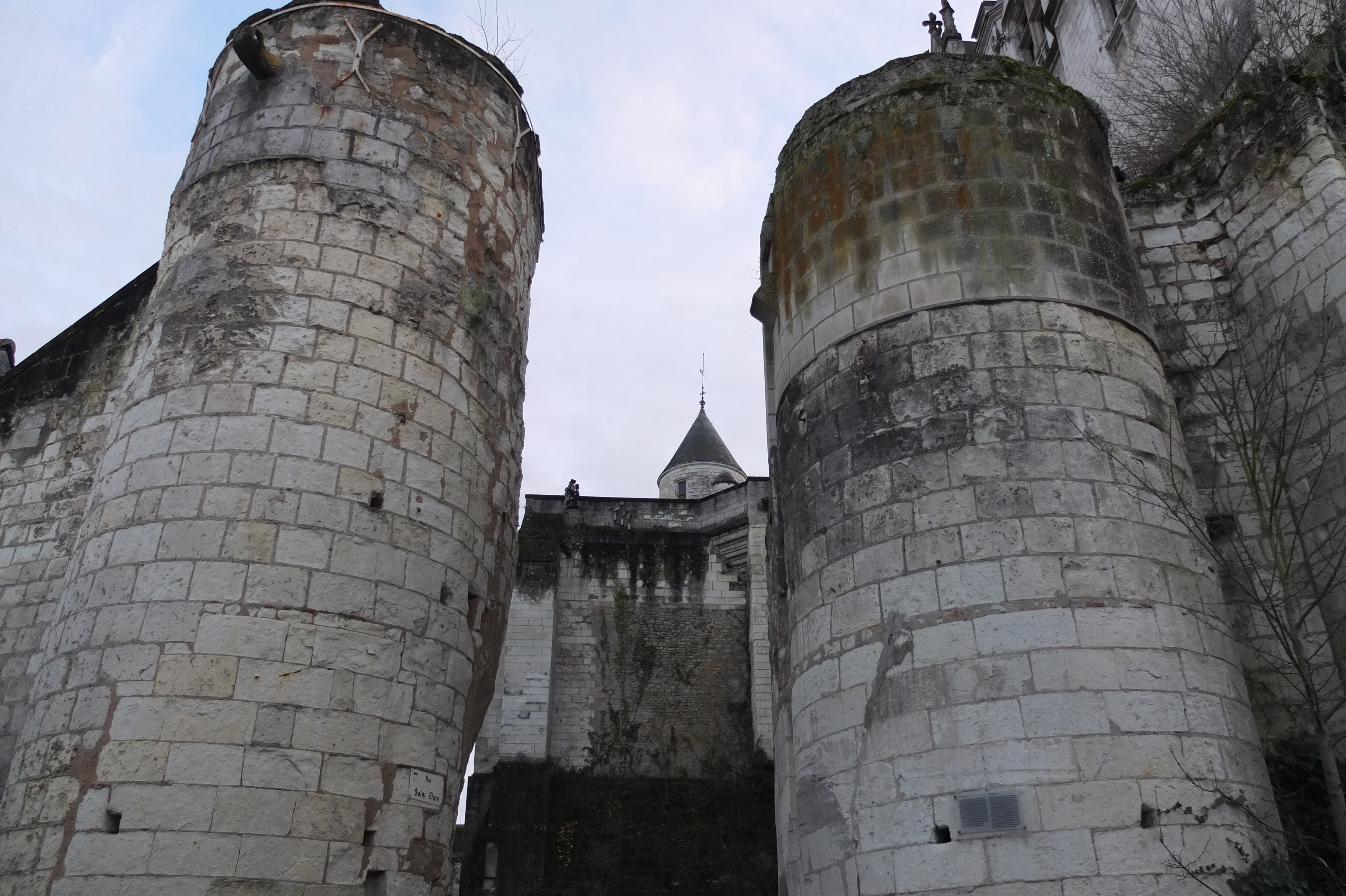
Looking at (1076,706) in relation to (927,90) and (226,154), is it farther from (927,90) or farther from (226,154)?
(226,154)

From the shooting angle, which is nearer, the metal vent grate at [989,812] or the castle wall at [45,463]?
the metal vent grate at [989,812]

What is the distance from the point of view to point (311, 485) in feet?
21.0

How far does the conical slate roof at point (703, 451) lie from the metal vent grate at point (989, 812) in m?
30.3

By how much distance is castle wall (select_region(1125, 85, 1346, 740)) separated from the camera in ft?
22.4

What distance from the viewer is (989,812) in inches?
207

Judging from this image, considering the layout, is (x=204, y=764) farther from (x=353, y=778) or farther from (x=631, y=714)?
(x=631, y=714)

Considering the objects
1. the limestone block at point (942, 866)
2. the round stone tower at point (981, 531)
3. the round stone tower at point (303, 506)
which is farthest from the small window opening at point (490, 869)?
the limestone block at point (942, 866)

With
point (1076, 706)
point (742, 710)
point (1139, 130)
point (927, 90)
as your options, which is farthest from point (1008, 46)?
point (1076, 706)

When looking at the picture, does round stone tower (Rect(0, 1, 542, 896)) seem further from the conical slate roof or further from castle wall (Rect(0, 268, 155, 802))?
the conical slate roof

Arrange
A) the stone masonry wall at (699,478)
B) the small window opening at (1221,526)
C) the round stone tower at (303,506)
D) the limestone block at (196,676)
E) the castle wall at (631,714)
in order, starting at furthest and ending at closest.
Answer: the stone masonry wall at (699,478), the castle wall at (631,714), the small window opening at (1221,526), the limestone block at (196,676), the round stone tower at (303,506)

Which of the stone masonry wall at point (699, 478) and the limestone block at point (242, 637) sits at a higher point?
the stone masonry wall at point (699, 478)

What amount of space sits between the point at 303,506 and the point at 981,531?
14.0 ft

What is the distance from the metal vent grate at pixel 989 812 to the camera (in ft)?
17.1

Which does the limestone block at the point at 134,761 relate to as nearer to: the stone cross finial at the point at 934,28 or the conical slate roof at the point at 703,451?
the stone cross finial at the point at 934,28
